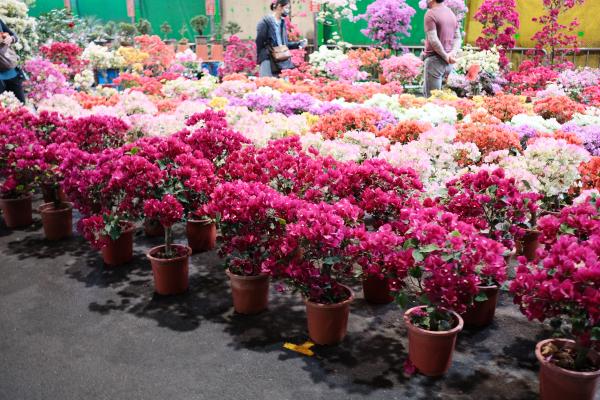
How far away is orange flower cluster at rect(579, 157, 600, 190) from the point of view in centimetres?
371

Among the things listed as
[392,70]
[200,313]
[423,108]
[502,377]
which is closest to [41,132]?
[200,313]

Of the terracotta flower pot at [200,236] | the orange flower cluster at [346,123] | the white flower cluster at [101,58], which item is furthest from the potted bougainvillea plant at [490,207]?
the white flower cluster at [101,58]

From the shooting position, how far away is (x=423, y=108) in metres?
6.02

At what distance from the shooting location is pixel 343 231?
8.64 feet

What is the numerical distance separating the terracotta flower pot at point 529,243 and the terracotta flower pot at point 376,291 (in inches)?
47.6

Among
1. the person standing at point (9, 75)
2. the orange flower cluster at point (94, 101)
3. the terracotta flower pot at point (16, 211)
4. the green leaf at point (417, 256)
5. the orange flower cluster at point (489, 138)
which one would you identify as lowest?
the terracotta flower pot at point (16, 211)

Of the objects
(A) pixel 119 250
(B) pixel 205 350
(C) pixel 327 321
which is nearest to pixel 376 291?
(C) pixel 327 321

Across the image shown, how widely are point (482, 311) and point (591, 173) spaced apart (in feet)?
4.74

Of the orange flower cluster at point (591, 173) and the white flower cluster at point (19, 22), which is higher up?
the white flower cluster at point (19, 22)

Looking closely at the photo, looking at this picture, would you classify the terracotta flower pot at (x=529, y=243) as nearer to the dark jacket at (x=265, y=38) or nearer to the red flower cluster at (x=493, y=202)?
the red flower cluster at (x=493, y=202)

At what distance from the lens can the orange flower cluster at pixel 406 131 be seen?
4684 millimetres

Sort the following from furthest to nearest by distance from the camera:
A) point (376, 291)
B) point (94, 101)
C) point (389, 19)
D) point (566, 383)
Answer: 1. point (389, 19)
2. point (94, 101)
3. point (376, 291)
4. point (566, 383)

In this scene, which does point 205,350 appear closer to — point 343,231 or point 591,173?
point 343,231

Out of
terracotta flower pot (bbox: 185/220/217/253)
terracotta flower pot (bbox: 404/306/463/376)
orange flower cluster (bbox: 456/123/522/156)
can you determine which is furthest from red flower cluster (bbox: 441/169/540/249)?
terracotta flower pot (bbox: 185/220/217/253)
